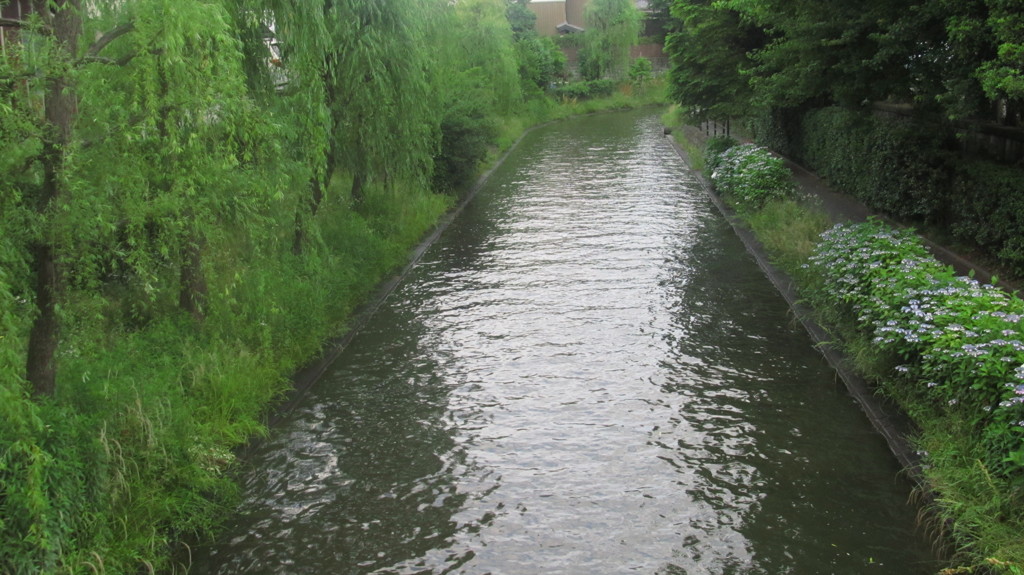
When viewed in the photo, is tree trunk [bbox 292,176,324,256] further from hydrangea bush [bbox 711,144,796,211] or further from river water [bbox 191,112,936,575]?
hydrangea bush [bbox 711,144,796,211]

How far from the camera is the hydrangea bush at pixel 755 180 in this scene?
16.8m

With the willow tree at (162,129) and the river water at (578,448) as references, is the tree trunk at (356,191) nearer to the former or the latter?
the river water at (578,448)

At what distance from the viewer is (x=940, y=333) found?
6613 mm

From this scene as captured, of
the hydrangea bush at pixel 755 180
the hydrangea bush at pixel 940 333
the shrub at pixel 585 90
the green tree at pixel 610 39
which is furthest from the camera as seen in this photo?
the green tree at pixel 610 39

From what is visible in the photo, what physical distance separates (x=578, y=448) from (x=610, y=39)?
53.8 metres

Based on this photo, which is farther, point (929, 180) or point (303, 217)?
point (929, 180)

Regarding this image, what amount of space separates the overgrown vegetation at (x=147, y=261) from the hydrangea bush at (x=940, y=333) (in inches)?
218

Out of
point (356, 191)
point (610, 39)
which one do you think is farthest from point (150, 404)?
point (610, 39)

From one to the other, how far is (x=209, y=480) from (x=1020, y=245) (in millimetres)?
9106

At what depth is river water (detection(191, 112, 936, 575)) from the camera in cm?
577

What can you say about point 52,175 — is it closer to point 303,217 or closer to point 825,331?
point 303,217

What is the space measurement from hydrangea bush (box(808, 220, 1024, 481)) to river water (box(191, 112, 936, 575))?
74 cm

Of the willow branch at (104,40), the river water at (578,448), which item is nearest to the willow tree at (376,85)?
the river water at (578,448)

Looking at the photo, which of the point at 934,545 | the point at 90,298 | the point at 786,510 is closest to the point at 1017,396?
the point at 934,545
